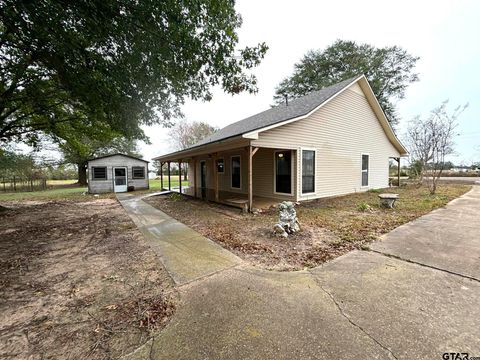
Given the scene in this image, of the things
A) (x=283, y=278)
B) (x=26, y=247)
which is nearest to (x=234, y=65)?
(x=283, y=278)

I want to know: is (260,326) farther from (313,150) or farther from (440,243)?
(313,150)

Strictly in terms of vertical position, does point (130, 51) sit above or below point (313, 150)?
above

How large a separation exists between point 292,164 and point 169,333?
693 cm

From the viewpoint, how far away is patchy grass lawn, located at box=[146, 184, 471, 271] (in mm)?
3482

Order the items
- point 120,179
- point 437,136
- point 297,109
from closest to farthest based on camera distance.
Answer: point 297,109, point 437,136, point 120,179

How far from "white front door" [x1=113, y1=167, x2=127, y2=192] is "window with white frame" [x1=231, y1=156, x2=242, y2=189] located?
34.0 ft

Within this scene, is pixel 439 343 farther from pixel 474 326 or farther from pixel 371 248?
pixel 371 248

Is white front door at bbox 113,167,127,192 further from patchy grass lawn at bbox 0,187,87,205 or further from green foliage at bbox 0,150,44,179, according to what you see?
green foliage at bbox 0,150,44,179

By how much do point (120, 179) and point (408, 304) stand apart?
723 inches

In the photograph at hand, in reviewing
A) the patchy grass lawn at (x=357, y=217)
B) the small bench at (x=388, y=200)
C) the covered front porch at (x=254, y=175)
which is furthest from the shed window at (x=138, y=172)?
the small bench at (x=388, y=200)

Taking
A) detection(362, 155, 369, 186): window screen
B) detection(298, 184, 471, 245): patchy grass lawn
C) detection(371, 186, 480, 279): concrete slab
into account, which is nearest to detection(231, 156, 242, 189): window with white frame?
detection(298, 184, 471, 245): patchy grass lawn

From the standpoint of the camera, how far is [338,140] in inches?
364

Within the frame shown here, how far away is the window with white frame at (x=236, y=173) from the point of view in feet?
35.9

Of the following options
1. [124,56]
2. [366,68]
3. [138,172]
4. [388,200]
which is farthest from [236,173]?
[366,68]
